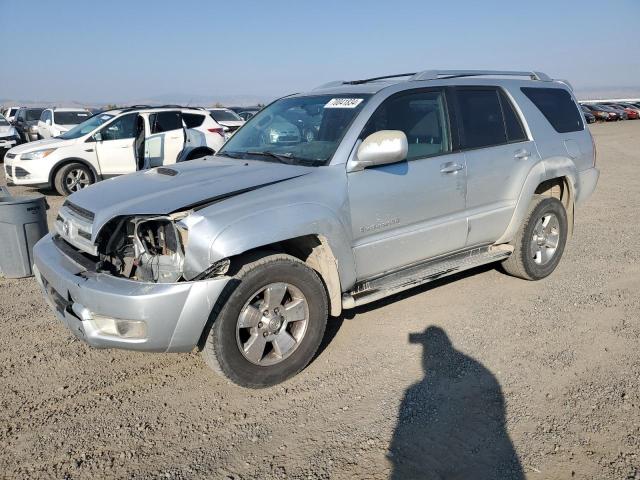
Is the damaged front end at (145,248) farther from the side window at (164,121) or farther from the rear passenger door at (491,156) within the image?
the side window at (164,121)

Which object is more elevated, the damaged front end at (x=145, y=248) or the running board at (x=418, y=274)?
the damaged front end at (x=145, y=248)

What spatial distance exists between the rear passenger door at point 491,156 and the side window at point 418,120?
7.9 inches

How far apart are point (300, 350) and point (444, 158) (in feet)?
6.29

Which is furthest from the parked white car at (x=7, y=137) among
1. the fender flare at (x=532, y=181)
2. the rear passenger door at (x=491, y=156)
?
the fender flare at (x=532, y=181)

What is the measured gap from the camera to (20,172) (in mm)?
10180

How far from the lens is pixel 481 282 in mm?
5207

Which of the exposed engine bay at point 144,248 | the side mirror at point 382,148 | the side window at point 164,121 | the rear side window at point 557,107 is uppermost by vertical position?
the rear side window at point 557,107

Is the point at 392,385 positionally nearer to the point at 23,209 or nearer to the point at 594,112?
the point at 23,209

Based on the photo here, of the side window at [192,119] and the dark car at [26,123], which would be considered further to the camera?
the dark car at [26,123]

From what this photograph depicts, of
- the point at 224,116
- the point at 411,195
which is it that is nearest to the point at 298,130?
the point at 411,195

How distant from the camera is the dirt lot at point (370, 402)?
267cm

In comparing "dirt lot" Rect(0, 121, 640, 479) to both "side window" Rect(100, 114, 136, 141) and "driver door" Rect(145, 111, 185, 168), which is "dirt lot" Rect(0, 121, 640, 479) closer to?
"driver door" Rect(145, 111, 185, 168)

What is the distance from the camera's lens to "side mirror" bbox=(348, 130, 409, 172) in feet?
11.5

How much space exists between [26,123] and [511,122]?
944 inches
